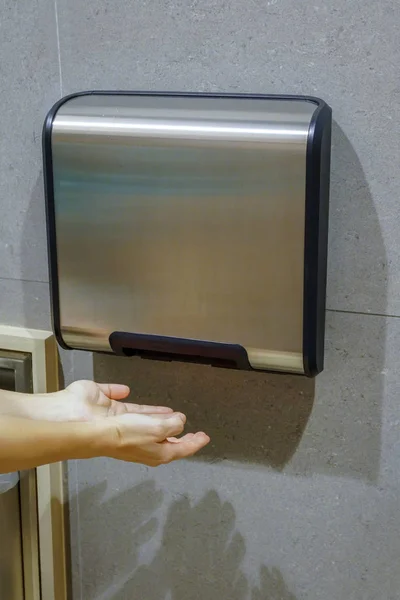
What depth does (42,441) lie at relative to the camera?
83 centimetres

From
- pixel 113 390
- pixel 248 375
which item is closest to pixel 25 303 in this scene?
pixel 113 390

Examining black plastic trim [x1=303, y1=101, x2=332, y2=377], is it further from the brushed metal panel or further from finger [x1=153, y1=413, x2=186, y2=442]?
finger [x1=153, y1=413, x2=186, y2=442]

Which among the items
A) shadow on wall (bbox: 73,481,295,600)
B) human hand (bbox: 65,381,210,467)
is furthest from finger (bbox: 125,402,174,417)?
shadow on wall (bbox: 73,481,295,600)

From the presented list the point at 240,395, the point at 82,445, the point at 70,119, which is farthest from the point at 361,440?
the point at 70,119

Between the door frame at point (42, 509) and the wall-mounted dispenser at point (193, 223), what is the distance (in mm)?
146

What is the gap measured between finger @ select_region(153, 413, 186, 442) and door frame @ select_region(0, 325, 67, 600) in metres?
0.25

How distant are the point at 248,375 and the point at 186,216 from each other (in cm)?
23

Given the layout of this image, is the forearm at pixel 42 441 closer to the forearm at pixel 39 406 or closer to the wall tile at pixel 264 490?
the forearm at pixel 39 406

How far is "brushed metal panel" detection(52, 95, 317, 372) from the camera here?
86 cm

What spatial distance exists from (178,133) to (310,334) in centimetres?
26

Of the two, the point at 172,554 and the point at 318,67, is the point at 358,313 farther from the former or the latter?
the point at 172,554

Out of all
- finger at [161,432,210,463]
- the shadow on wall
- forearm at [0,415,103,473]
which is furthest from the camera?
the shadow on wall

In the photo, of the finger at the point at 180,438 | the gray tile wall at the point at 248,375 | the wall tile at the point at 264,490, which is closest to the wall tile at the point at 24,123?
the gray tile wall at the point at 248,375

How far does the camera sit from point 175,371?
1050 mm
